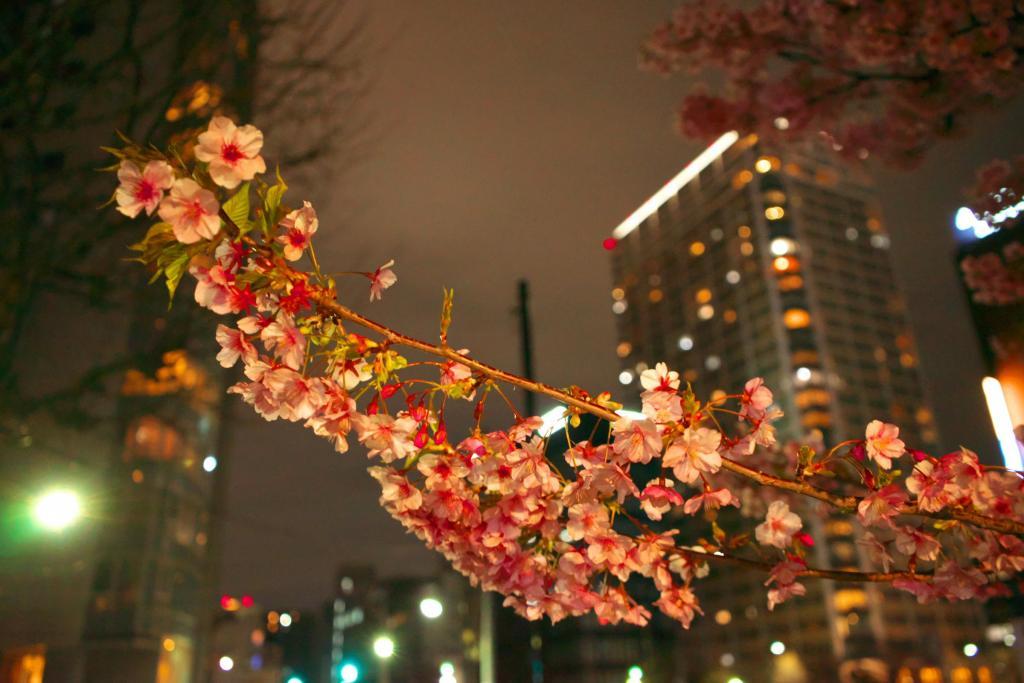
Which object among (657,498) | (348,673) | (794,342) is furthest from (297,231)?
(794,342)

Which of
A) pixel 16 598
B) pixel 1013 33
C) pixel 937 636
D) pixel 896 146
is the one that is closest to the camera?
pixel 1013 33

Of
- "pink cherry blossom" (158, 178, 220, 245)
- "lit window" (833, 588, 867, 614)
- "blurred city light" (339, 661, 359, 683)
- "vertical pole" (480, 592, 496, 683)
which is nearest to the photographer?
"pink cherry blossom" (158, 178, 220, 245)

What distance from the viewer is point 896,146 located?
669 centimetres

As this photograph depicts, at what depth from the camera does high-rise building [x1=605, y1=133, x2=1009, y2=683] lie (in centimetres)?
6775

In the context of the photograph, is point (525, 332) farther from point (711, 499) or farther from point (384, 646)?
point (384, 646)

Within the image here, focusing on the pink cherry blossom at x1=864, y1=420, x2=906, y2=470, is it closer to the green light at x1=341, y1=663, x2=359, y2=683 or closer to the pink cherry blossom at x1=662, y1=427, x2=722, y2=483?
the pink cherry blossom at x1=662, y1=427, x2=722, y2=483

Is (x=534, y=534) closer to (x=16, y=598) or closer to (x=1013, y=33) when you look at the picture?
(x=1013, y=33)

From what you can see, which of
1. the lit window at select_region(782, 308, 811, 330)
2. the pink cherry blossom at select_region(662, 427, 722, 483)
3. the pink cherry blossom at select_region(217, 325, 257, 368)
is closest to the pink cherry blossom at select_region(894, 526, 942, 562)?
the pink cherry blossom at select_region(662, 427, 722, 483)

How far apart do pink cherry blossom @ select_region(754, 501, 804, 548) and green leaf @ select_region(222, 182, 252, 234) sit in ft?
6.67

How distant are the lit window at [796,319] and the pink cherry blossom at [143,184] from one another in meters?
84.6

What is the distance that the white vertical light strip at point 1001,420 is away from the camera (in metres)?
6.50


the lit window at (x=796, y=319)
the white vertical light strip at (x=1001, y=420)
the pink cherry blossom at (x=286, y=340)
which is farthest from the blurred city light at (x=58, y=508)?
the lit window at (x=796, y=319)

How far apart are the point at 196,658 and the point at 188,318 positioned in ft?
95.0

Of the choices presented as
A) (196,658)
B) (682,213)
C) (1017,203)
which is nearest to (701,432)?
(1017,203)
